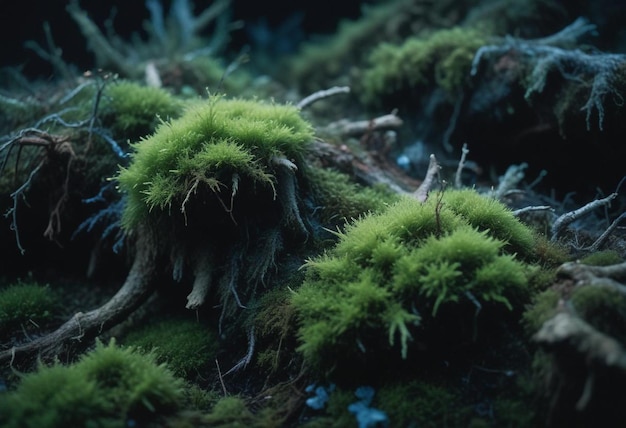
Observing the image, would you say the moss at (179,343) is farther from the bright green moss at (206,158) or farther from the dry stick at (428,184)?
the dry stick at (428,184)

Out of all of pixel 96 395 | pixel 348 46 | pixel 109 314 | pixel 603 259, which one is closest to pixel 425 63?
pixel 348 46

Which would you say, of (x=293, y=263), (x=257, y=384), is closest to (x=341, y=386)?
(x=257, y=384)

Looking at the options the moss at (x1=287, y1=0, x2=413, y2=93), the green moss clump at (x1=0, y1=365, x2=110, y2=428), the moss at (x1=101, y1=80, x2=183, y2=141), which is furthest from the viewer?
the moss at (x1=287, y1=0, x2=413, y2=93)

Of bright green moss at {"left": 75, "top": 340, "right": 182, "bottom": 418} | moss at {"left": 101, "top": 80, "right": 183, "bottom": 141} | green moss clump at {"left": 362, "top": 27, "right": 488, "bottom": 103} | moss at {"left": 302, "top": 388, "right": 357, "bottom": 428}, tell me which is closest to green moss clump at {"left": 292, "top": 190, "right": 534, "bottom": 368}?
moss at {"left": 302, "top": 388, "right": 357, "bottom": 428}

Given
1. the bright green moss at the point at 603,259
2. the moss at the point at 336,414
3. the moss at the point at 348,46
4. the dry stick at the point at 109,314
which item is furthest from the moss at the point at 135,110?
the bright green moss at the point at 603,259

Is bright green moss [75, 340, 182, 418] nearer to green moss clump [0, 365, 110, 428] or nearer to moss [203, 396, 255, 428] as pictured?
green moss clump [0, 365, 110, 428]

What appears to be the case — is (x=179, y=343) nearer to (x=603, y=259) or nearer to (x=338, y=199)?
(x=338, y=199)

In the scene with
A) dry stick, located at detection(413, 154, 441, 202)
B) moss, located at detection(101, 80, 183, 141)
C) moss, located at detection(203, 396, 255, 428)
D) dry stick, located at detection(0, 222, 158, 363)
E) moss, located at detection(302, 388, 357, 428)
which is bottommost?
moss, located at detection(302, 388, 357, 428)
